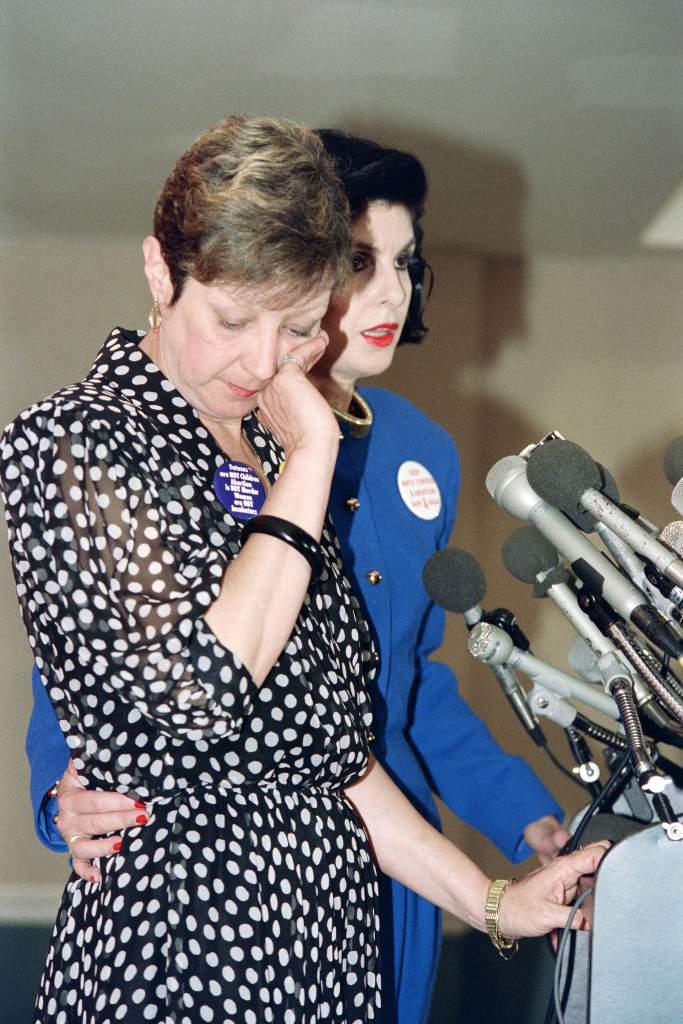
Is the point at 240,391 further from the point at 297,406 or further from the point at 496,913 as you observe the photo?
the point at 496,913

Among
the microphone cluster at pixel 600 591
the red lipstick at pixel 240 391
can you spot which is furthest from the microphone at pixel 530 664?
the red lipstick at pixel 240 391

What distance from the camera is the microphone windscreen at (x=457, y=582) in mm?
1327

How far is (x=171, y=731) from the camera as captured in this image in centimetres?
99

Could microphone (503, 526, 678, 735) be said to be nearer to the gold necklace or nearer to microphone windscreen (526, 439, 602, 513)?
microphone windscreen (526, 439, 602, 513)

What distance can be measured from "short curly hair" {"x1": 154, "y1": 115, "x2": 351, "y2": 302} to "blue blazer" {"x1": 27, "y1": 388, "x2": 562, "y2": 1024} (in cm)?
53

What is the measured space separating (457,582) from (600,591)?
27 centimetres

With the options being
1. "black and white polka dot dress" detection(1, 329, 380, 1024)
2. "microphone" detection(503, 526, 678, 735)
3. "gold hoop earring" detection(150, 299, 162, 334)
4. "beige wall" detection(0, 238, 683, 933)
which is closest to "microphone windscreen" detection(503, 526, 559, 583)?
"microphone" detection(503, 526, 678, 735)

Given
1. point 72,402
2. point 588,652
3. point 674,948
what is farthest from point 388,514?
point 674,948

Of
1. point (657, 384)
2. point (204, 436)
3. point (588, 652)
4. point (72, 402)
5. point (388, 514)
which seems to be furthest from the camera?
point (657, 384)

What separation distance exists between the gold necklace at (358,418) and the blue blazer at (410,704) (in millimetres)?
14

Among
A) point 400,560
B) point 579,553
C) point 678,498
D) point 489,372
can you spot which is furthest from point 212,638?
point 489,372

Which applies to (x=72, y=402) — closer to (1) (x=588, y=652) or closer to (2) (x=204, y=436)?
(2) (x=204, y=436)

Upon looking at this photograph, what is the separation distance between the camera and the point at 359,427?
168 centimetres

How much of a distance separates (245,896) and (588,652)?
1.58ft
